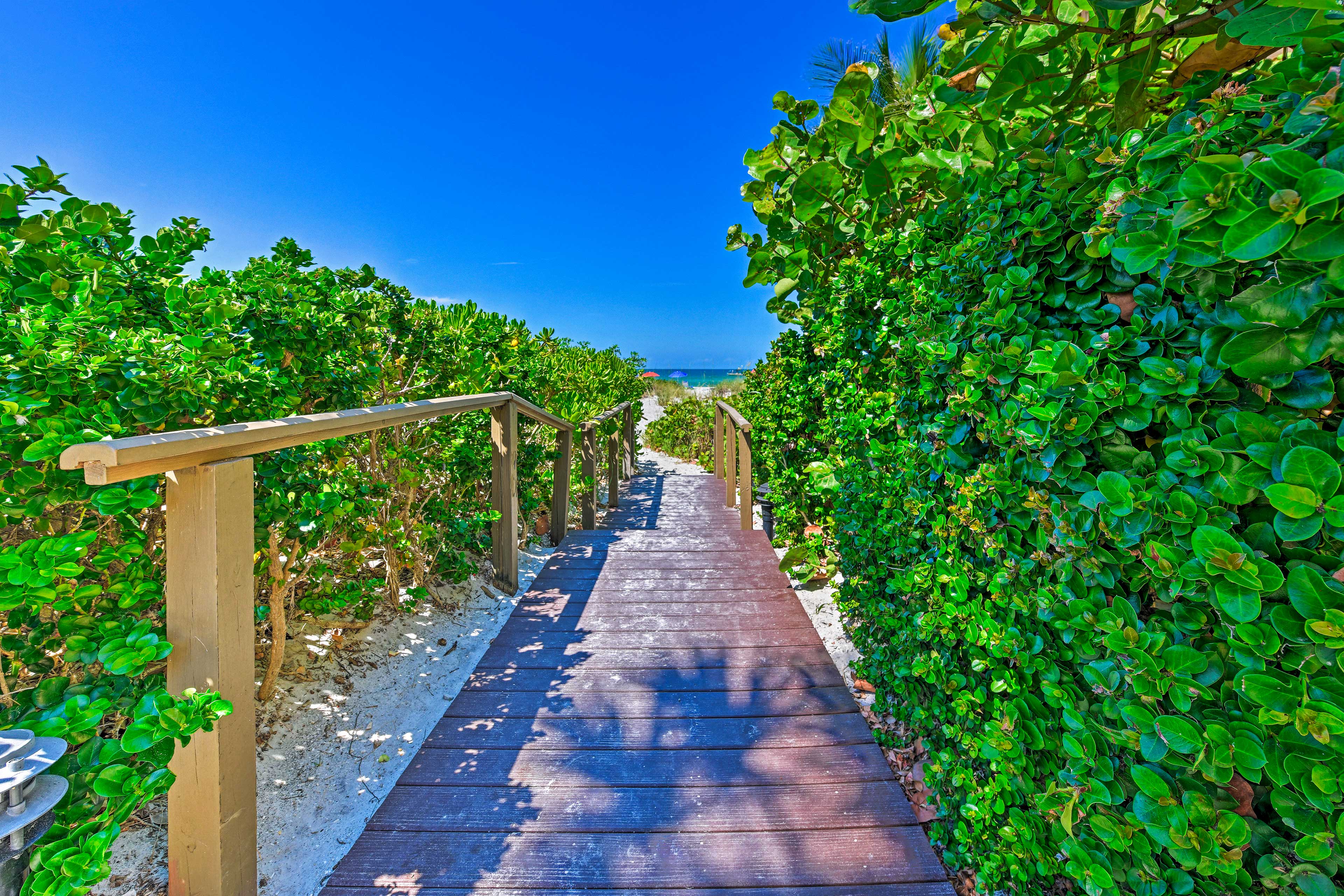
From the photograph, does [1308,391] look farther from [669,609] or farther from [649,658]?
[669,609]

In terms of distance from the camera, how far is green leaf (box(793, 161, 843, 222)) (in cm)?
194

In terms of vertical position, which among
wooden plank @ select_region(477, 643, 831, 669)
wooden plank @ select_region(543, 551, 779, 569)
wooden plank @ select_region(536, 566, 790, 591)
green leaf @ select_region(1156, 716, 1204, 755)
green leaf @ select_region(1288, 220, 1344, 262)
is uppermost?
green leaf @ select_region(1288, 220, 1344, 262)

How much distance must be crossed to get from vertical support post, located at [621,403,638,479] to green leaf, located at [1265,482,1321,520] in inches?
250

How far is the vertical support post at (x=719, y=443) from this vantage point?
620cm

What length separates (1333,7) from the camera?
0.52 m

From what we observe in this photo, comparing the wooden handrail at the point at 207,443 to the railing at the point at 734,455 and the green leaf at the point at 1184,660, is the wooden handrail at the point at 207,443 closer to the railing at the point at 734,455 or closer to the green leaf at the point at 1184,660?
the green leaf at the point at 1184,660

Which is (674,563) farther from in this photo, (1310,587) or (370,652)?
(1310,587)

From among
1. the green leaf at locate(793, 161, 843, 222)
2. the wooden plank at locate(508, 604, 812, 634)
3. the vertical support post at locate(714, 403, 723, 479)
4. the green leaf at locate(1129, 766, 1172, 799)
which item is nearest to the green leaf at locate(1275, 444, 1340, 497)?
the green leaf at locate(1129, 766, 1172, 799)

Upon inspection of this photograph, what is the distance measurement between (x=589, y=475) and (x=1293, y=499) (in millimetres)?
4261

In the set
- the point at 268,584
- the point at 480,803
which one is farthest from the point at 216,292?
the point at 480,803

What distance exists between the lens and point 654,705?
200 centimetres

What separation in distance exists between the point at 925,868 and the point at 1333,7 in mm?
1800

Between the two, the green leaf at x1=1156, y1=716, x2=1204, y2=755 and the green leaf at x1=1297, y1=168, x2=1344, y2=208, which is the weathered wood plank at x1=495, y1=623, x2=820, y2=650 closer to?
the green leaf at x1=1156, y1=716, x2=1204, y2=755

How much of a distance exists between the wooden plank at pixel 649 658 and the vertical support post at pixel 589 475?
2182 mm
